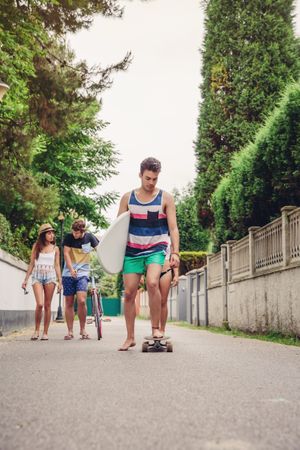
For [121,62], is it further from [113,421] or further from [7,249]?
[113,421]

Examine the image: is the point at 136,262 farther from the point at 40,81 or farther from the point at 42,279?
the point at 40,81

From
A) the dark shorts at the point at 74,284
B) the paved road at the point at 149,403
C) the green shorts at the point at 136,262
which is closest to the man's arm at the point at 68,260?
the dark shorts at the point at 74,284

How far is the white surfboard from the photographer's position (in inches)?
333

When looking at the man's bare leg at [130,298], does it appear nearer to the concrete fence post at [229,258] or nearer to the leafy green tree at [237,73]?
the concrete fence post at [229,258]

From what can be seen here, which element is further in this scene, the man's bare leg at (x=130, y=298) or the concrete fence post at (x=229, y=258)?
the concrete fence post at (x=229, y=258)

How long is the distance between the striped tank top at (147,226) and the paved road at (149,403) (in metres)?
1.34

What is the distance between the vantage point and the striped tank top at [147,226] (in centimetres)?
853

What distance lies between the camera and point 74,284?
11.9 meters

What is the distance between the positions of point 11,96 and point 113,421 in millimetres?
10784

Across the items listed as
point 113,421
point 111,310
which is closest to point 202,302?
point 113,421

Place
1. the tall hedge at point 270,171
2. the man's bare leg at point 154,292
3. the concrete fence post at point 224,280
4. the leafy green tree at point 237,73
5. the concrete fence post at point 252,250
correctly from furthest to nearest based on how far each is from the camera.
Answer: the leafy green tree at point 237,73, the concrete fence post at point 224,280, the concrete fence post at point 252,250, the tall hedge at point 270,171, the man's bare leg at point 154,292

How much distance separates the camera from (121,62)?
1616cm

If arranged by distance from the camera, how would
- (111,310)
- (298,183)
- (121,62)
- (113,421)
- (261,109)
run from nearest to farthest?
1. (113,421)
2. (298,183)
3. (121,62)
4. (261,109)
5. (111,310)

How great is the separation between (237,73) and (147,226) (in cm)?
2758
